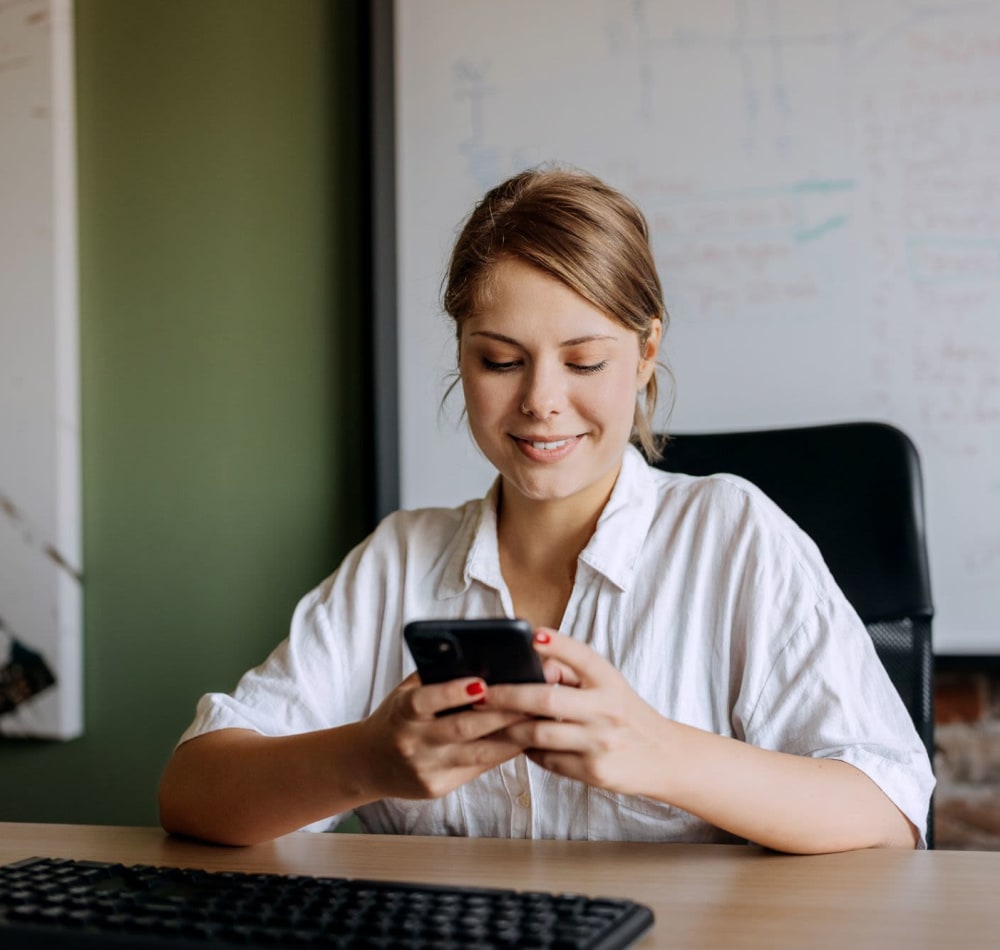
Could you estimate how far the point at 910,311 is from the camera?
5.79 ft

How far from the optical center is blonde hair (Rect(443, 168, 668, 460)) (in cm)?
120

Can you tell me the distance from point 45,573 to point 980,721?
1530mm

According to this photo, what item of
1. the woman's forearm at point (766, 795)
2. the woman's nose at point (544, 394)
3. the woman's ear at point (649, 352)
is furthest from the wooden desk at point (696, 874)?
the woman's ear at point (649, 352)

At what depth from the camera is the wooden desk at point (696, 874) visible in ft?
2.51

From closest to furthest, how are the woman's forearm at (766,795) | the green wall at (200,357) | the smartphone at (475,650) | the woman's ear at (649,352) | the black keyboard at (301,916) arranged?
1. the black keyboard at (301,916)
2. the smartphone at (475,650)
3. the woman's forearm at (766,795)
4. the woman's ear at (649,352)
5. the green wall at (200,357)

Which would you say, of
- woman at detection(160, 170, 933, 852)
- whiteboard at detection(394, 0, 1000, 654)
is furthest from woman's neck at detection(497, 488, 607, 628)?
whiteboard at detection(394, 0, 1000, 654)

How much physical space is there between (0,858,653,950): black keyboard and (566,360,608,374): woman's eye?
1.86 feet

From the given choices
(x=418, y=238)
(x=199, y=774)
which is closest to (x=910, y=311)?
(x=418, y=238)

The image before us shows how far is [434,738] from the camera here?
2.94ft

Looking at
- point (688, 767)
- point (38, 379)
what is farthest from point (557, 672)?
point (38, 379)

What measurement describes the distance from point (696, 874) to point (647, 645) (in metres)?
0.32

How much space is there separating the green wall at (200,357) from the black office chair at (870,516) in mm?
780

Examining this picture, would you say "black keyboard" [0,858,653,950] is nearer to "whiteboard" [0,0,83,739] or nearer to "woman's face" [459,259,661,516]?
"woman's face" [459,259,661,516]

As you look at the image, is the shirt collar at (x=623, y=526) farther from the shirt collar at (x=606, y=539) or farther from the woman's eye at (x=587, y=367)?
the woman's eye at (x=587, y=367)
